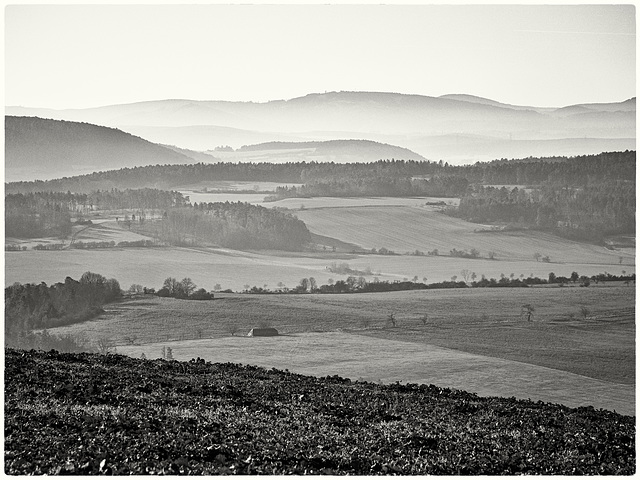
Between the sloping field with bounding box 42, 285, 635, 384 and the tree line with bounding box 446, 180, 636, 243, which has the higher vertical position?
the tree line with bounding box 446, 180, 636, 243

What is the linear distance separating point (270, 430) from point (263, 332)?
249 inches

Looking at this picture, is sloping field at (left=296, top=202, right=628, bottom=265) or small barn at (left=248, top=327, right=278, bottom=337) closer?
small barn at (left=248, top=327, right=278, bottom=337)

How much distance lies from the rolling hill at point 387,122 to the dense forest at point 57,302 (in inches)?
109

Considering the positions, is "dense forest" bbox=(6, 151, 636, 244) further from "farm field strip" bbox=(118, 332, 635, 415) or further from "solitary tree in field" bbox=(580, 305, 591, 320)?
"farm field strip" bbox=(118, 332, 635, 415)

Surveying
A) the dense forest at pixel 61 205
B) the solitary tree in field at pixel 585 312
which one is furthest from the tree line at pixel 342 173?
the solitary tree in field at pixel 585 312

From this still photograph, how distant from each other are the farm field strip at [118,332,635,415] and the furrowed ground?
3395 millimetres

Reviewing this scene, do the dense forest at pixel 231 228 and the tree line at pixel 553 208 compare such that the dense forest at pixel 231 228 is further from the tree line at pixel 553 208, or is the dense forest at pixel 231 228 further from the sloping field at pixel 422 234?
the tree line at pixel 553 208

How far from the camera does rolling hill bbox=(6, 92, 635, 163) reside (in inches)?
492

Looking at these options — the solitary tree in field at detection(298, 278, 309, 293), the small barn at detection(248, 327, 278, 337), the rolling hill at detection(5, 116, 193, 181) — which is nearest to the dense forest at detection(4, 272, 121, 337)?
the rolling hill at detection(5, 116, 193, 181)

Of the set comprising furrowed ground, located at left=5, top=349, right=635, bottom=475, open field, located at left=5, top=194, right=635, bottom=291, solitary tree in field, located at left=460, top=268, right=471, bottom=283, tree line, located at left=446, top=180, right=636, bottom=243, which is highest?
tree line, located at left=446, top=180, right=636, bottom=243

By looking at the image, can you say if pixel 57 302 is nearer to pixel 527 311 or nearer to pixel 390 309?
pixel 390 309

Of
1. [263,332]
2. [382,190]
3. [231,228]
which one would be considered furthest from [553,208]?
[231,228]

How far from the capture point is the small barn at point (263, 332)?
13.0 meters

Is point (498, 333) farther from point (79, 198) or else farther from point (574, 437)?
point (79, 198)
